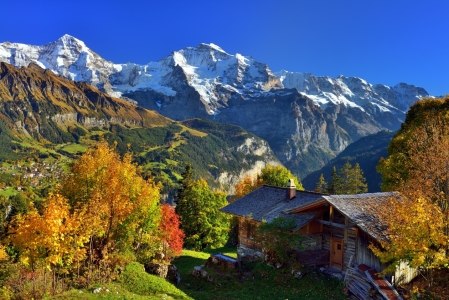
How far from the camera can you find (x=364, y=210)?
26.8 metres

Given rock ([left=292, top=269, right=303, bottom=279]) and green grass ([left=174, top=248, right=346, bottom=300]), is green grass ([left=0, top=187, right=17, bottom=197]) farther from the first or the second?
rock ([left=292, top=269, right=303, bottom=279])

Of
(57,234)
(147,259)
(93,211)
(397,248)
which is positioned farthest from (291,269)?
(57,234)

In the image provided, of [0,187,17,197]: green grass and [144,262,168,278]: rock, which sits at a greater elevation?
[0,187,17,197]: green grass

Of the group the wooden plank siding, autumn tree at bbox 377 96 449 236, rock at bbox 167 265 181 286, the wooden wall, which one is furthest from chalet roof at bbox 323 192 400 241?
rock at bbox 167 265 181 286

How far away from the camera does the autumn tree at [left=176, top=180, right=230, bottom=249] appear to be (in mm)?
56281

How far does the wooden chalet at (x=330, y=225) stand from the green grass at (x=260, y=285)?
7.65 feet

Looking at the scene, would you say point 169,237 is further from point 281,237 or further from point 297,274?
point 297,274

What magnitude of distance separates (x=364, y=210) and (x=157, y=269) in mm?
17893

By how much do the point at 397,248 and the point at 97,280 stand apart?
19353mm

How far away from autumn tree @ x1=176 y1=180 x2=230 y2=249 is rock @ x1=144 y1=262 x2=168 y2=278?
26157 millimetres

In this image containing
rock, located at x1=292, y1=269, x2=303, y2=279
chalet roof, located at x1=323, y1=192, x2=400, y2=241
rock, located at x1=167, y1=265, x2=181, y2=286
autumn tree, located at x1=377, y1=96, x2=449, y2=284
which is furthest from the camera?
rock, located at x1=167, y1=265, x2=181, y2=286

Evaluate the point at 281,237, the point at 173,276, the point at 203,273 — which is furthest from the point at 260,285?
the point at 173,276

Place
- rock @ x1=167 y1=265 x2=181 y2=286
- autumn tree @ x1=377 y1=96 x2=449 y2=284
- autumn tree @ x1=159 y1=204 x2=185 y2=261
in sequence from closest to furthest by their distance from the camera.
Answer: autumn tree @ x1=377 y1=96 x2=449 y2=284
rock @ x1=167 y1=265 x2=181 y2=286
autumn tree @ x1=159 y1=204 x2=185 y2=261

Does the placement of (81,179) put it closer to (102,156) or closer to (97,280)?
(102,156)
